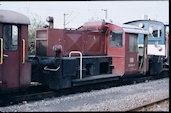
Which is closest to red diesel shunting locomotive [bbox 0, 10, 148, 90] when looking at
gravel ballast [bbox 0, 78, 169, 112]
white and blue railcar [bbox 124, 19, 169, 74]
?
gravel ballast [bbox 0, 78, 169, 112]

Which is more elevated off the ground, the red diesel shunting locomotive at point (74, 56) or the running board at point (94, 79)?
the red diesel shunting locomotive at point (74, 56)

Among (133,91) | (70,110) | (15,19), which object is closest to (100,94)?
(133,91)

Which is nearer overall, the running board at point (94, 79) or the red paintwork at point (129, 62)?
the running board at point (94, 79)

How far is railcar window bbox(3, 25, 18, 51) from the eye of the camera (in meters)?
6.88

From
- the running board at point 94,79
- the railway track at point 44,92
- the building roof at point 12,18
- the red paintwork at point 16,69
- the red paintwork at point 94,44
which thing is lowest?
the railway track at point 44,92

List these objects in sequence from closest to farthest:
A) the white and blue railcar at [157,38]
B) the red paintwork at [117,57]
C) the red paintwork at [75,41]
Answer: the red paintwork at [75,41] < the red paintwork at [117,57] < the white and blue railcar at [157,38]

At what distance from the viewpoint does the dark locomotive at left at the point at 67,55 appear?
6945 millimetres

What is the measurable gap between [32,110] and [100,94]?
305 cm

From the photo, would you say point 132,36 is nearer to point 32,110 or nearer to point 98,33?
point 98,33

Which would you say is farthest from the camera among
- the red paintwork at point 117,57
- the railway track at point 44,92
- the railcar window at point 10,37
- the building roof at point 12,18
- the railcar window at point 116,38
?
the railcar window at point 116,38

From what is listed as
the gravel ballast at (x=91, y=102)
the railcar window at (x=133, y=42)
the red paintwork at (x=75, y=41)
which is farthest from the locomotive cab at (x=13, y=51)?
the railcar window at (x=133, y=42)

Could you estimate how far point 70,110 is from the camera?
21.0 ft

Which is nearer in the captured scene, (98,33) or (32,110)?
(32,110)

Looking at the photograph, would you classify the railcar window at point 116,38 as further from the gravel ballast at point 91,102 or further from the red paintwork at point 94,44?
the gravel ballast at point 91,102
